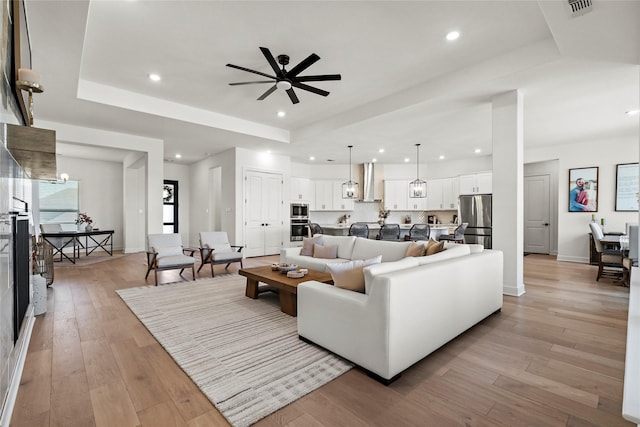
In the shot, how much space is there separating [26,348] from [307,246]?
11.6 feet

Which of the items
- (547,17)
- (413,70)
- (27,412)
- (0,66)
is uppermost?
(413,70)

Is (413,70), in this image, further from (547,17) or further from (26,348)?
(26,348)

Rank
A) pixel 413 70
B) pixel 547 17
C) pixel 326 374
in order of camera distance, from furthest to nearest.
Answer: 1. pixel 413 70
2. pixel 547 17
3. pixel 326 374

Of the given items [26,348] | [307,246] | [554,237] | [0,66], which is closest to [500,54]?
[307,246]

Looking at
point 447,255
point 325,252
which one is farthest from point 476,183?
point 447,255

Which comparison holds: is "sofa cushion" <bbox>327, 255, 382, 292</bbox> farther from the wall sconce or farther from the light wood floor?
the wall sconce

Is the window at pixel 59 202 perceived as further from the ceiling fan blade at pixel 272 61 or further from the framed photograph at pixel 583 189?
the framed photograph at pixel 583 189

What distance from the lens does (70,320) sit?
322 centimetres

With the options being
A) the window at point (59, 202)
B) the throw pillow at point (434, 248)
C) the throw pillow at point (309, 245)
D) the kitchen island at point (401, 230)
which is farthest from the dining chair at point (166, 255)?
the window at point (59, 202)

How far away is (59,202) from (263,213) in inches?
221

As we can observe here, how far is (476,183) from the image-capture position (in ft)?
28.2

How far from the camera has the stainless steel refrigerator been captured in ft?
25.5

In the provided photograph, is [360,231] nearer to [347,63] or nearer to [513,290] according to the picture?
[513,290]

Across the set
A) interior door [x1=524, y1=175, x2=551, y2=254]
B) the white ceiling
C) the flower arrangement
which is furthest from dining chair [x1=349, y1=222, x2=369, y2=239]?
the flower arrangement
